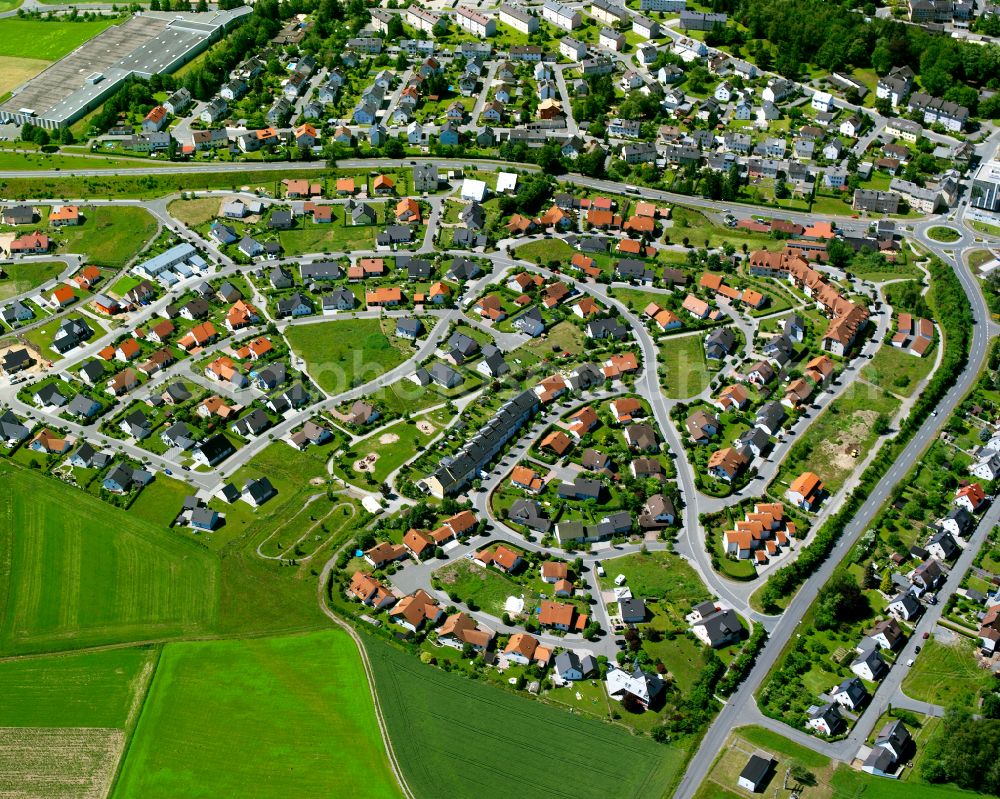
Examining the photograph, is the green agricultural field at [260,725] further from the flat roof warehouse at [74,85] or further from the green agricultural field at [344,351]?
the flat roof warehouse at [74,85]

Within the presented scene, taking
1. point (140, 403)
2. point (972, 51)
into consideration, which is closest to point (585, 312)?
point (140, 403)

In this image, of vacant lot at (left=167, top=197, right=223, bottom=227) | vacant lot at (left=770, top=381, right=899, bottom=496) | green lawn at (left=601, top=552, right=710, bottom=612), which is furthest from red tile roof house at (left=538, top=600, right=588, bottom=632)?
vacant lot at (left=167, top=197, right=223, bottom=227)

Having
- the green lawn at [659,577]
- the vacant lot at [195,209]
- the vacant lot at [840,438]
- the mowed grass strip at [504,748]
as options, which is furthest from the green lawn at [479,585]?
the vacant lot at [195,209]

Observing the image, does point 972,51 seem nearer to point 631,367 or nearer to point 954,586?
point 631,367

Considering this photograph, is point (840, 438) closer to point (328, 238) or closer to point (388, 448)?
point (388, 448)

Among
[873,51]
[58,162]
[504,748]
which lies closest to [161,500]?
[504,748]

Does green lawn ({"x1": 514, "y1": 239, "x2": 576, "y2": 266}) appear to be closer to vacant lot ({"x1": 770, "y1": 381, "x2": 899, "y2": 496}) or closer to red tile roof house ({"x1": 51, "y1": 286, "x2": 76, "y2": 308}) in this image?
vacant lot ({"x1": 770, "y1": 381, "x2": 899, "y2": 496})
